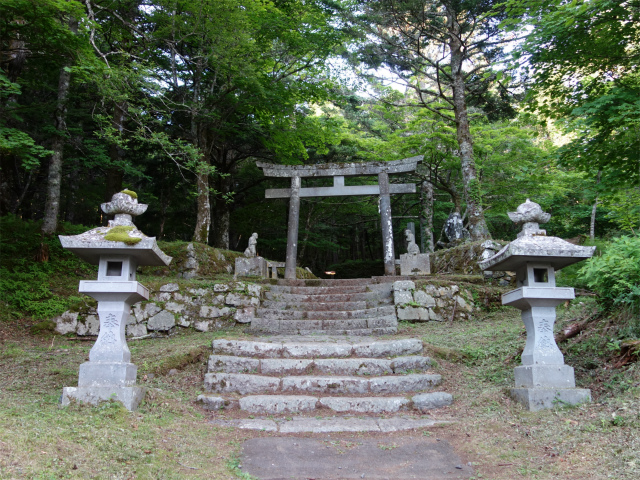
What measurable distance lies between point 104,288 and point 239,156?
13.0 m

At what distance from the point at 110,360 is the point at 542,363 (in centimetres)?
486

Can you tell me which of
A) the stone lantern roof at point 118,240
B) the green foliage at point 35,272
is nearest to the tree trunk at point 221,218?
the green foliage at point 35,272

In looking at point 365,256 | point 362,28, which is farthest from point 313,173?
point 365,256

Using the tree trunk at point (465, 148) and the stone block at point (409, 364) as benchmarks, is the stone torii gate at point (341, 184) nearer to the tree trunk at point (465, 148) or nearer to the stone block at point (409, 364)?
the tree trunk at point (465, 148)

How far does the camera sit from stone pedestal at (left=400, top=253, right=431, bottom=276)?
39.7 ft

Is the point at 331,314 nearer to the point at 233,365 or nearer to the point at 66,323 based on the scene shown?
the point at 233,365

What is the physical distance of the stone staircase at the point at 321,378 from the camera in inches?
210

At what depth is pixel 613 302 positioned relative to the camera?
562cm

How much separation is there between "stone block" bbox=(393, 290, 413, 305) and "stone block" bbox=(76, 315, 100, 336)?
5904mm

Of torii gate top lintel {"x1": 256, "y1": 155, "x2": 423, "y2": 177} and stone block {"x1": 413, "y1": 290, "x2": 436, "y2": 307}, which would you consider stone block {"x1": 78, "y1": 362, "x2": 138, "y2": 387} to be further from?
torii gate top lintel {"x1": 256, "y1": 155, "x2": 423, "y2": 177}

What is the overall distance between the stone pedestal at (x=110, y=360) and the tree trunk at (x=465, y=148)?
9.53 meters

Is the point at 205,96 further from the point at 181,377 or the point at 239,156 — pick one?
the point at 181,377

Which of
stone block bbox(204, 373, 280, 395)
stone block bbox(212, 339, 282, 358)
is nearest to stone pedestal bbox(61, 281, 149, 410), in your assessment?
stone block bbox(204, 373, 280, 395)

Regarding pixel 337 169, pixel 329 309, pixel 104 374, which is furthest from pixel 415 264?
pixel 104 374
